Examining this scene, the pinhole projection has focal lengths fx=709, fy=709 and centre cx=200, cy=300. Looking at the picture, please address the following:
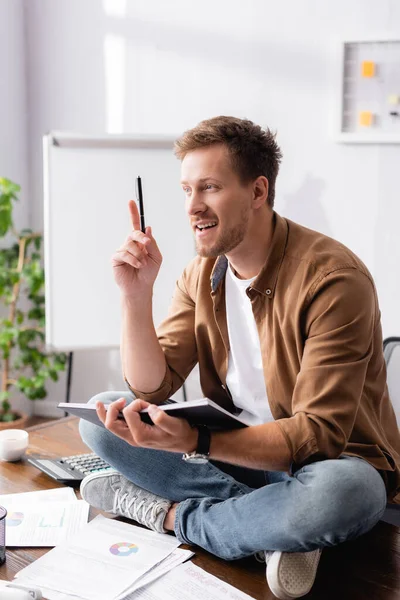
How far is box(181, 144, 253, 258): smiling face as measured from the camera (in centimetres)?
163

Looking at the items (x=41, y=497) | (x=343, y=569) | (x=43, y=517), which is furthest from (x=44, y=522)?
(x=343, y=569)

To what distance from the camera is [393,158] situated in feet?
8.93

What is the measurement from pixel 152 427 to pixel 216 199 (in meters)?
0.56

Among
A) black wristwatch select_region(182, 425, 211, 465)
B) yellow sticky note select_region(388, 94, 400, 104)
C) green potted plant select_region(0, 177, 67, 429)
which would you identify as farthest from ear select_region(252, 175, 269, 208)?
green potted plant select_region(0, 177, 67, 429)

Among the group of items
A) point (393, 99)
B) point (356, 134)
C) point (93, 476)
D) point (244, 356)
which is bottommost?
point (93, 476)

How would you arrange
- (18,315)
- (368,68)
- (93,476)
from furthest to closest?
(18,315)
(368,68)
(93,476)

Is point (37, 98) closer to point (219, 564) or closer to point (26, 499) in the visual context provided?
point (26, 499)

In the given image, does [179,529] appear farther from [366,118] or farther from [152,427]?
[366,118]

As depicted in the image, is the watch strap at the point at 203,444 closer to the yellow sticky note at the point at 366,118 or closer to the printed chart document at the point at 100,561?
the printed chart document at the point at 100,561

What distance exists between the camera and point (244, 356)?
1.72 meters

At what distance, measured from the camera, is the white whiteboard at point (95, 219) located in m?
2.73

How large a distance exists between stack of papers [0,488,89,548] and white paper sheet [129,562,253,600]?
287 millimetres

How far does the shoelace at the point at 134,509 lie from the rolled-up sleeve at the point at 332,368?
375 mm

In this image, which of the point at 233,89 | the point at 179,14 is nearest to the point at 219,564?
the point at 233,89
